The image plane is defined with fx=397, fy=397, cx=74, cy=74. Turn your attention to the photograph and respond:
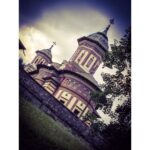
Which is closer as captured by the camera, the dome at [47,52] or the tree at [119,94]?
the dome at [47,52]

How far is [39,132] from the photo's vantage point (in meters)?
3.86

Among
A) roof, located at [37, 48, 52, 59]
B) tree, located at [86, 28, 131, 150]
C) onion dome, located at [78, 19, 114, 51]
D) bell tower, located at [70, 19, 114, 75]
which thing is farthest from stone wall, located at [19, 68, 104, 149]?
onion dome, located at [78, 19, 114, 51]

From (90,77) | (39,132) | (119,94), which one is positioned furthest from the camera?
(119,94)

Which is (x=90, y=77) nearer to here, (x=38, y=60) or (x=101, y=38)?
(x=101, y=38)

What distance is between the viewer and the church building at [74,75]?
391 centimetres

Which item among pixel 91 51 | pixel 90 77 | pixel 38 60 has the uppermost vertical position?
pixel 91 51

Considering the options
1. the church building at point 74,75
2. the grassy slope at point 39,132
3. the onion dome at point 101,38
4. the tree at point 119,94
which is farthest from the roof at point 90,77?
the grassy slope at point 39,132

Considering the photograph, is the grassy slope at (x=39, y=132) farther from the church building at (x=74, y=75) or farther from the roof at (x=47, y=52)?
the roof at (x=47, y=52)

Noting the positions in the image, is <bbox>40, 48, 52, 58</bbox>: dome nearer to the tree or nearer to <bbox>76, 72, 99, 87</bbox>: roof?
<bbox>76, 72, 99, 87</bbox>: roof

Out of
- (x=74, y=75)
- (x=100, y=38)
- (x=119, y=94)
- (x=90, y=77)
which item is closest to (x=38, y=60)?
(x=74, y=75)

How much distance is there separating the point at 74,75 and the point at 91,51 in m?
0.31

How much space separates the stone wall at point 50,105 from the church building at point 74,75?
0.04m
